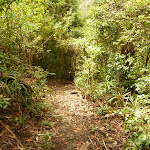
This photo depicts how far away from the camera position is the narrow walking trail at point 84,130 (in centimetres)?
228

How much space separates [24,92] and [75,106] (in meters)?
1.91

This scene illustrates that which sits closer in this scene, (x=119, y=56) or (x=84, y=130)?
(x=84, y=130)

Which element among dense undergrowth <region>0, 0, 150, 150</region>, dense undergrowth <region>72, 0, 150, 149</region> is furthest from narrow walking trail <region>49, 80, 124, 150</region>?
dense undergrowth <region>72, 0, 150, 149</region>

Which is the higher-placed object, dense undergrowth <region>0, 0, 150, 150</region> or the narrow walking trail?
dense undergrowth <region>0, 0, 150, 150</region>

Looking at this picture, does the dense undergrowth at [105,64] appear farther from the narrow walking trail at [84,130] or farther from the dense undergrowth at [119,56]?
the narrow walking trail at [84,130]

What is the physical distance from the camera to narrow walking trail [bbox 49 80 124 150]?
7.47 feet

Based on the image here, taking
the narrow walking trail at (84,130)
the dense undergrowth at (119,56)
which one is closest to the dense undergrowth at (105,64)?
the dense undergrowth at (119,56)

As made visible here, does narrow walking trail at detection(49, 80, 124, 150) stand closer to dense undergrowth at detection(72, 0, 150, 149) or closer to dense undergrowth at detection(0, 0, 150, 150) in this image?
dense undergrowth at detection(0, 0, 150, 150)

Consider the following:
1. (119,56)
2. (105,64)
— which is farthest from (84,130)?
(105,64)

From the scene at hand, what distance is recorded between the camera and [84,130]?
8.87 feet

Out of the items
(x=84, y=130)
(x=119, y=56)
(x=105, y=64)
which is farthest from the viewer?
(x=105, y=64)

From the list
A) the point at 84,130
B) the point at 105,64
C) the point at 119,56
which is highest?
the point at 119,56

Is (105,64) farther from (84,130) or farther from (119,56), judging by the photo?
(84,130)

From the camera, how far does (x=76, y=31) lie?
8906 millimetres
